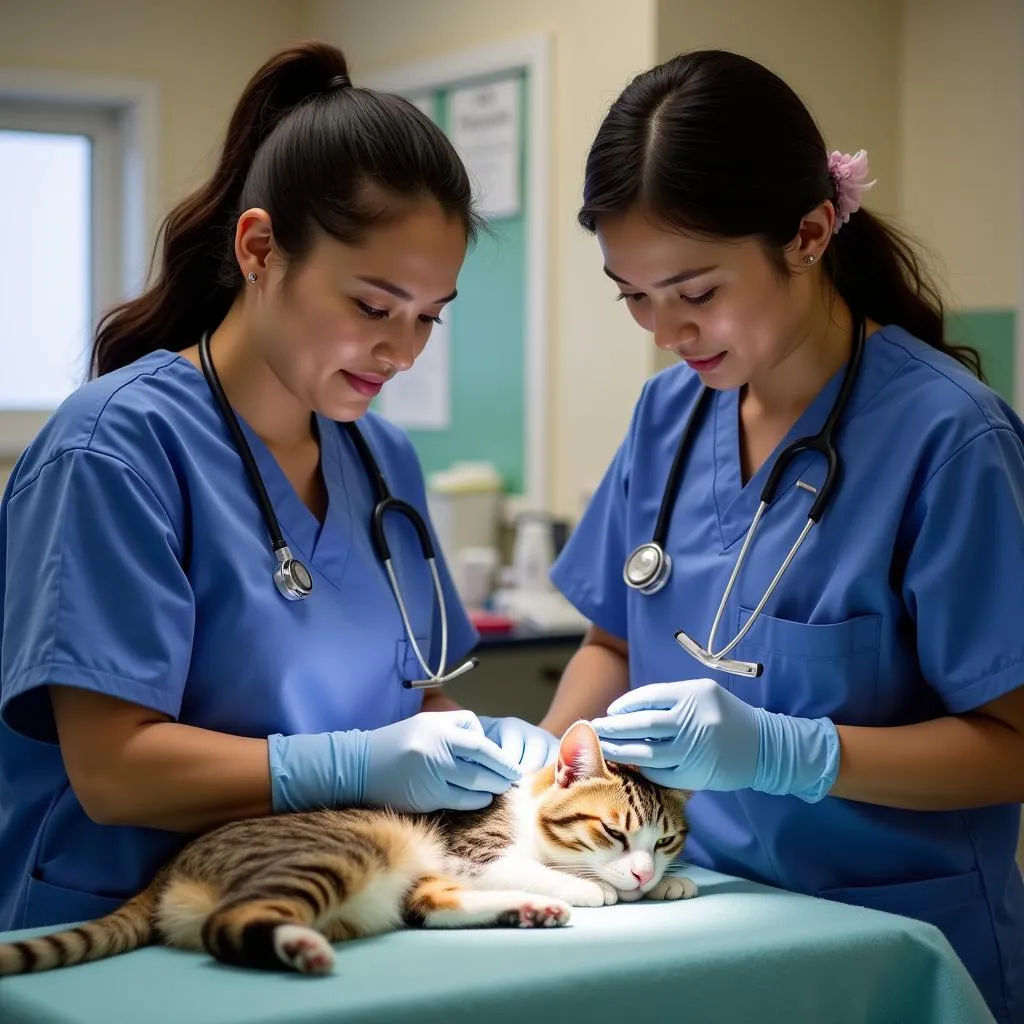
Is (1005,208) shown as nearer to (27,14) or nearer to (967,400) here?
(967,400)

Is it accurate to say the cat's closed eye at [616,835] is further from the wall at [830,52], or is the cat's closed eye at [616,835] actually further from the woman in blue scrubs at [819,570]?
the wall at [830,52]

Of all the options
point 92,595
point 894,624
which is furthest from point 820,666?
point 92,595

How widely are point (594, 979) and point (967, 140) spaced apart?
2.65 meters

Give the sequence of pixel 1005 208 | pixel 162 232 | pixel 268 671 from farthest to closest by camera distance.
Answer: pixel 1005 208, pixel 162 232, pixel 268 671

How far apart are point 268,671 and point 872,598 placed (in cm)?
63

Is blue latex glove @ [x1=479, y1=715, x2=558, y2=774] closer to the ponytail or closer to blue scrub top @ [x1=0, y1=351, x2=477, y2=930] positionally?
blue scrub top @ [x1=0, y1=351, x2=477, y2=930]

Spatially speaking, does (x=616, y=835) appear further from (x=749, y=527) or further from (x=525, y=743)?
(x=749, y=527)

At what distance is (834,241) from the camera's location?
1.61 metres

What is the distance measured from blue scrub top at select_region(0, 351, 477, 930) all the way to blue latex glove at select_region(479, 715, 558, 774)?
0.49 feet

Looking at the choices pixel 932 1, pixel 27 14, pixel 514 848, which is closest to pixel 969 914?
pixel 514 848

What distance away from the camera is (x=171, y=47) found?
4.05m

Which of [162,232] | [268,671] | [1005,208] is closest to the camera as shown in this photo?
[268,671]

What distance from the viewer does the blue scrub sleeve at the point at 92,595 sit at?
125cm

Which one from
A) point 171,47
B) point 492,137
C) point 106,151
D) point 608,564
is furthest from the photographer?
point 106,151
